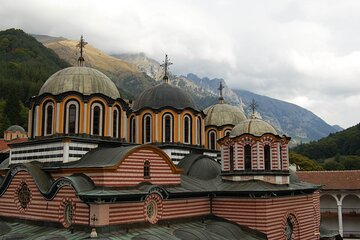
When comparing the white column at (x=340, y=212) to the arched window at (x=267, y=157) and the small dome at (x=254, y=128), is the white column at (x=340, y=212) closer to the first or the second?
the arched window at (x=267, y=157)

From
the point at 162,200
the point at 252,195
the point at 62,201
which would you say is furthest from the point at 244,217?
the point at 62,201

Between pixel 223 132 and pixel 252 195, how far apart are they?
1035cm

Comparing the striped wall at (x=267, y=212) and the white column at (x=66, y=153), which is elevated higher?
the white column at (x=66, y=153)

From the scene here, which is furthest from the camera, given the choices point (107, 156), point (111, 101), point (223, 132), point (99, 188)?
point (223, 132)

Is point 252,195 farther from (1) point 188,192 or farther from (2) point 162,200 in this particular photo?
(2) point 162,200

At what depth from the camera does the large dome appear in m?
21.9

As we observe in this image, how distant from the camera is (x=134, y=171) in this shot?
19.2 m

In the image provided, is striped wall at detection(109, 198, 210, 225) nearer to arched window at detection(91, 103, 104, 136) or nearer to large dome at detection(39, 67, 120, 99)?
arched window at detection(91, 103, 104, 136)

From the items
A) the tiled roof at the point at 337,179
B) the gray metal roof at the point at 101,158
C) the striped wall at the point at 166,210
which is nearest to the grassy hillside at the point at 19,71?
the tiled roof at the point at 337,179

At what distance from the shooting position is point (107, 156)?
19.3 meters

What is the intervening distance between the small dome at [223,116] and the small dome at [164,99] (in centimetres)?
475

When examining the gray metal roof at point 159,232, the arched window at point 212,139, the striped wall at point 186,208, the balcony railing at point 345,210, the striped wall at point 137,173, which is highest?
the arched window at point 212,139

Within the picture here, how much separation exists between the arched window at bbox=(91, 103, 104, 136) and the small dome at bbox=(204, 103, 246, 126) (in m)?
11.9

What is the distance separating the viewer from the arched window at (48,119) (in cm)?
2158
